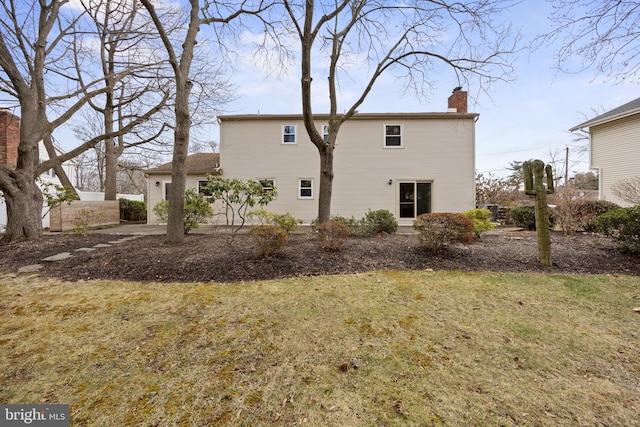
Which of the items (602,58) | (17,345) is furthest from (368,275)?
(602,58)

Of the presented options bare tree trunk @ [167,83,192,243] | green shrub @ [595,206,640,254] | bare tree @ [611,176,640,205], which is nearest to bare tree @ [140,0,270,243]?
bare tree trunk @ [167,83,192,243]

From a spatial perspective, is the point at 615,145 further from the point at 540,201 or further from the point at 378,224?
the point at 378,224

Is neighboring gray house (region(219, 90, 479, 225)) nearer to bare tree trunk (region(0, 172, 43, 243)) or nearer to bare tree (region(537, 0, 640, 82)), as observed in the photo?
bare tree trunk (region(0, 172, 43, 243))

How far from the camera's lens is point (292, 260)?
5.18 m

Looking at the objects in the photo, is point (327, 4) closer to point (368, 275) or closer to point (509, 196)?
point (368, 275)

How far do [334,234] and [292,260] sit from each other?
1.03 metres

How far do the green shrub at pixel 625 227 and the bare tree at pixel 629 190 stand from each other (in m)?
7.07

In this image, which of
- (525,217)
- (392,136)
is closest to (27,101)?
(392,136)

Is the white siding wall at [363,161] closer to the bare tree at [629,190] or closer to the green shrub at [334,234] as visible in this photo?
the bare tree at [629,190]

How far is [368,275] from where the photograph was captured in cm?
461

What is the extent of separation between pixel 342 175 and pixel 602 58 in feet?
30.5

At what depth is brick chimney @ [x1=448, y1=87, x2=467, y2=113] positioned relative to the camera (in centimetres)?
1305

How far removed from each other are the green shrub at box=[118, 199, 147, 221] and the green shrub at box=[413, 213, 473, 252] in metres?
16.9

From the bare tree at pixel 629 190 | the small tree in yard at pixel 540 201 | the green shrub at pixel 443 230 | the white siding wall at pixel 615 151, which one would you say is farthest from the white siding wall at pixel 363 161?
the small tree in yard at pixel 540 201
